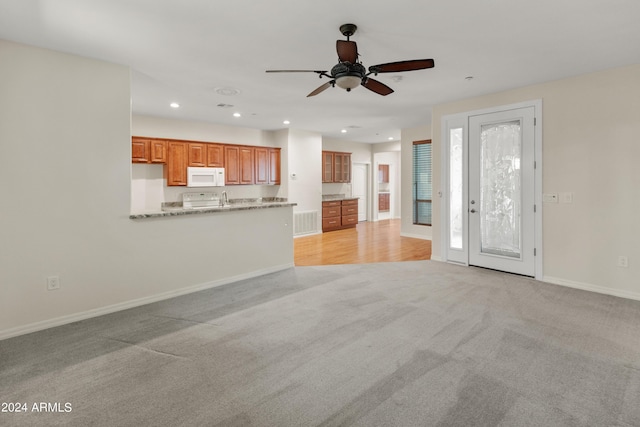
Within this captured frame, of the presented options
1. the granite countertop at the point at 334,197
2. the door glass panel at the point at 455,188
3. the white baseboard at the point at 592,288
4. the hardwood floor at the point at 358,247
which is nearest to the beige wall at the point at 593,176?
the white baseboard at the point at 592,288

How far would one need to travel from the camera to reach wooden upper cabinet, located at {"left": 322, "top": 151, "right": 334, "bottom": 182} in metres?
9.55

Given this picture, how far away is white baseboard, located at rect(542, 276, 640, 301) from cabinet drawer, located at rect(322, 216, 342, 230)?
540 cm

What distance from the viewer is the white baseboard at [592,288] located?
3898 mm

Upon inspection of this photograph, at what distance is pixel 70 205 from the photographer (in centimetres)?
332

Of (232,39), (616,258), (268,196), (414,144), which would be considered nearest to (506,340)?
(616,258)

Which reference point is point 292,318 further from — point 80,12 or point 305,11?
point 80,12

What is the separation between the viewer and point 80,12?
8.52 feet

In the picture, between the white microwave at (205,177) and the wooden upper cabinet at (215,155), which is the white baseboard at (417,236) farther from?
the wooden upper cabinet at (215,155)

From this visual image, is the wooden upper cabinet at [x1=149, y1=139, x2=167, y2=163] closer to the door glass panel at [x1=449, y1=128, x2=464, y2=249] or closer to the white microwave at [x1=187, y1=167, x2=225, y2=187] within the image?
the white microwave at [x1=187, y1=167, x2=225, y2=187]

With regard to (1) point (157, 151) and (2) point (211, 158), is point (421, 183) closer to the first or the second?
(2) point (211, 158)

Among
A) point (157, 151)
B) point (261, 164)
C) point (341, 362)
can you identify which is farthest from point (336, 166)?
point (341, 362)

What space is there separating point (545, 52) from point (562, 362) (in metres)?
2.89

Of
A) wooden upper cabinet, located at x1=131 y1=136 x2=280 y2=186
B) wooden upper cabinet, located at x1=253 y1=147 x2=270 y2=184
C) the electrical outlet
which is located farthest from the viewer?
wooden upper cabinet, located at x1=253 y1=147 x2=270 y2=184

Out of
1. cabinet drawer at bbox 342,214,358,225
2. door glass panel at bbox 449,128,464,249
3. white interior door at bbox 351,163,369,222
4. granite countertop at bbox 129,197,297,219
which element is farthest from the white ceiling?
white interior door at bbox 351,163,369,222
